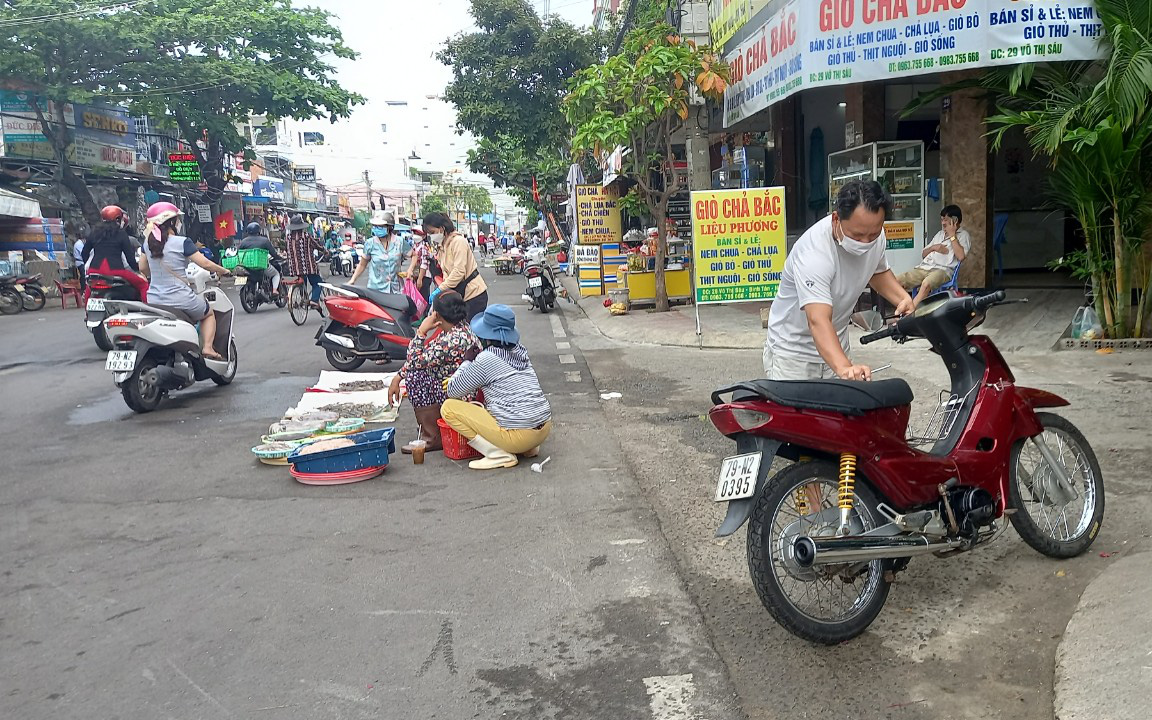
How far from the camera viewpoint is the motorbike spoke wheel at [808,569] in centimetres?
324

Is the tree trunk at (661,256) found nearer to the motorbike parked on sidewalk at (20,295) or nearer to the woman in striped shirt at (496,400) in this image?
the woman in striped shirt at (496,400)

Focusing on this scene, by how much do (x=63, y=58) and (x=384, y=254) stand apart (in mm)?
20606

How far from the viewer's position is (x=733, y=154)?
54.9ft

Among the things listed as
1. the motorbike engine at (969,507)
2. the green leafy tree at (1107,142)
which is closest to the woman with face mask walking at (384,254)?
the green leafy tree at (1107,142)

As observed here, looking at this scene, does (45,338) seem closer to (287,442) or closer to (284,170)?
(287,442)

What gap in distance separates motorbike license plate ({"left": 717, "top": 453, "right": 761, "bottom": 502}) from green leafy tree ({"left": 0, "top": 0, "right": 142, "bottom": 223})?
28034 millimetres

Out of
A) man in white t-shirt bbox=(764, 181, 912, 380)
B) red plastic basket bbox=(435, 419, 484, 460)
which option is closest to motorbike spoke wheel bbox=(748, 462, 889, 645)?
man in white t-shirt bbox=(764, 181, 912, 380)

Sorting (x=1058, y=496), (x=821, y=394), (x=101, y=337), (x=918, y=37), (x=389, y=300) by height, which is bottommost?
(x=1058, y=496)

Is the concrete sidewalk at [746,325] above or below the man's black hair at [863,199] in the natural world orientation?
below

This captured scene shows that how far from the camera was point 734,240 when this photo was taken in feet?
36.4

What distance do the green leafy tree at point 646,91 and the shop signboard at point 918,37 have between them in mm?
2023

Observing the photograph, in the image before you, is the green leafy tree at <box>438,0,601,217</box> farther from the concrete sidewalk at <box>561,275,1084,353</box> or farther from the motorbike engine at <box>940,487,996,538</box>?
the motorbike engine at <box>940,487,996,538</box>

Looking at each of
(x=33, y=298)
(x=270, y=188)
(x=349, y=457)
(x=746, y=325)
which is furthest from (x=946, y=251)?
(x=270, y=188)

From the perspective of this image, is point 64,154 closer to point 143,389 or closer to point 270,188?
point 270,188
